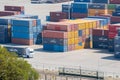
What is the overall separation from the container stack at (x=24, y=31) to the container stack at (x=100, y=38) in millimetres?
7192

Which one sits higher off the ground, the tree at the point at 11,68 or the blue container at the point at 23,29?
the tree at the point at 11,68

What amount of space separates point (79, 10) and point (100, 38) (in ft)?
61.9

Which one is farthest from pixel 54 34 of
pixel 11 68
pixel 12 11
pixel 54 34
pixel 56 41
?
pixel 11 68

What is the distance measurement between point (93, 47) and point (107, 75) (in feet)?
54.3

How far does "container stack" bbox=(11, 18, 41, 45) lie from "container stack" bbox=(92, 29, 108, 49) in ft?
23.6

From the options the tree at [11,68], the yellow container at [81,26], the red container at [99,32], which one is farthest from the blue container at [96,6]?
the tree at [11,68]

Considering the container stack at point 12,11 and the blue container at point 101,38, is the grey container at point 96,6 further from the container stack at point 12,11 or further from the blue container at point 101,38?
the blue container at point 101,38

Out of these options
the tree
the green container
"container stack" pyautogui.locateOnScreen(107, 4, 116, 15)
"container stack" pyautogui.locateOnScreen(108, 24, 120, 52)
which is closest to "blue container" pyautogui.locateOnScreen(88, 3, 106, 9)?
"container stack" pyautogui.locateOnScreen(107, 4, 116, 15)

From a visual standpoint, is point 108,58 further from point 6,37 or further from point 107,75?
point 6,37

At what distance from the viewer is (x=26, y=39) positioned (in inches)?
2692

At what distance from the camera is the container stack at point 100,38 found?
2574 inches

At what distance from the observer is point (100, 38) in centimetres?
6562

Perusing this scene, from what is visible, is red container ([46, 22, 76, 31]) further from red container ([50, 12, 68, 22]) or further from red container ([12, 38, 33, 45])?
red container ([50, 12, 68, 22])

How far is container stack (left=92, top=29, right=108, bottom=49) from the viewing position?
65.4 meters
